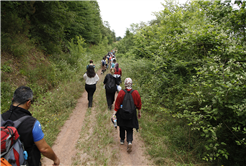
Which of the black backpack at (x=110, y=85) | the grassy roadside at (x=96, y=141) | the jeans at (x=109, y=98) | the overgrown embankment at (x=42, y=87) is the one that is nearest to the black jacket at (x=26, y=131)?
the grassy roadside at (x=96, y=141)

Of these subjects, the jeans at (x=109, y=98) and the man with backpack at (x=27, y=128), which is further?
the jeans at (x=109, y=98)

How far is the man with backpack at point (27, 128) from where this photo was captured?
178cm

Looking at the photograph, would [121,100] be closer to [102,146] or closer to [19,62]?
[102,146]

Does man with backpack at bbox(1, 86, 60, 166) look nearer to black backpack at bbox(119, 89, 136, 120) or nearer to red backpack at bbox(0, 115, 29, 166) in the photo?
red backpack at bbox(0, 115, 29, 166)

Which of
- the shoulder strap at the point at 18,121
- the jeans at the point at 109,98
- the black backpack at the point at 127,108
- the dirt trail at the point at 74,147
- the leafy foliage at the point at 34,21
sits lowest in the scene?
the dirt trail at the point at 74,147

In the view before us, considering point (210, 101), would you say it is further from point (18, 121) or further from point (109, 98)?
point (18, 121)

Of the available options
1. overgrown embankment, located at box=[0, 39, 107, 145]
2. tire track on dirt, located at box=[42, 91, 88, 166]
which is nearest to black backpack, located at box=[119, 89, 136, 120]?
Answer: tire track on dirt, located at box=[42, 91, 88, 166]

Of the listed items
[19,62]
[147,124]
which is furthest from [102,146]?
[19,62]

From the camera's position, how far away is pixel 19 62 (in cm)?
719

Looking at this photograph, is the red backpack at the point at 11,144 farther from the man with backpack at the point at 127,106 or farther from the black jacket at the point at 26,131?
the man with backpack at the point at 127,106

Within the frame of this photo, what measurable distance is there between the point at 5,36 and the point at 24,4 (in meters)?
2.96

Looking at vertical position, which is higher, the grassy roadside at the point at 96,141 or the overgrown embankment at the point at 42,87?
the overgrown embankment at the point at 42,87

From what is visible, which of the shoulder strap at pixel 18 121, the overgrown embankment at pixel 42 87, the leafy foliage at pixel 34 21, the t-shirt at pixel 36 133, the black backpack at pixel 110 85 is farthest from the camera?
the leafy foliage at pixel 34 21

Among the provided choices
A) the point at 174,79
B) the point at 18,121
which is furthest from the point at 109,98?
the point at 18,121
